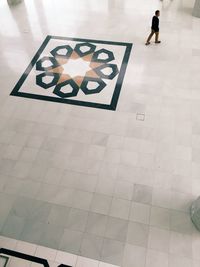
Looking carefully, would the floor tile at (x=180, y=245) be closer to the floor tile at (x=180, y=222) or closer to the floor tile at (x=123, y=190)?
the floor tile at (x=180, y=222)

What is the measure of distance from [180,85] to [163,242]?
3.94 meters

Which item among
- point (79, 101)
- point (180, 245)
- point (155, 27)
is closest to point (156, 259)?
point (180, 245)

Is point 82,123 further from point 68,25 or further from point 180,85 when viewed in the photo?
point 68,25

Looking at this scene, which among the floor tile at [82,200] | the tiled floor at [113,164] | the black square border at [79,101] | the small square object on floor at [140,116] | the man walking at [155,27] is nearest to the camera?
the tiled floor at [113,164]

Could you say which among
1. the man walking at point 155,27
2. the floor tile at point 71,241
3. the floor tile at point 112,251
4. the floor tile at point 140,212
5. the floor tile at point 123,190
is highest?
the man walking at point 155,27

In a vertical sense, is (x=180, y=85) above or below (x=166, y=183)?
above

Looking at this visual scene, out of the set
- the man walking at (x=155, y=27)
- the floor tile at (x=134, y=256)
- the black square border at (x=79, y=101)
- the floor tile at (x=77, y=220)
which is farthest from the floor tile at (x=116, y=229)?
the man walking at (x=155, y=27)

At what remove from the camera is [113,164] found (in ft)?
17.2

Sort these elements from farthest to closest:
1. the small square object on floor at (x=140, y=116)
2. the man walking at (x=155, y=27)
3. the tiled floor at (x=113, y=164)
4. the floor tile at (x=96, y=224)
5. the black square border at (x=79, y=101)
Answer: the man walking at (x=155, y=27) < the black square border at (x=79, y=101) < the small square object on floor at (x=140, y=116) < the floor tile at (x=96, y=224) < the tiled floor at (x=113, y=164)

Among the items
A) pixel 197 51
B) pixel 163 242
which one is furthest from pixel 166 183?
pixel 197 51

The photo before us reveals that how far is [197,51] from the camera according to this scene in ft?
24.6

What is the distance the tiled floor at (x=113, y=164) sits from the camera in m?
4.31

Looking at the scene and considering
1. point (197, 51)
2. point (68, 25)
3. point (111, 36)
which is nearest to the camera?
point (197, 51)

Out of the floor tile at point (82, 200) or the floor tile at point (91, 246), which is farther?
the floor tile at point (82, 200)
